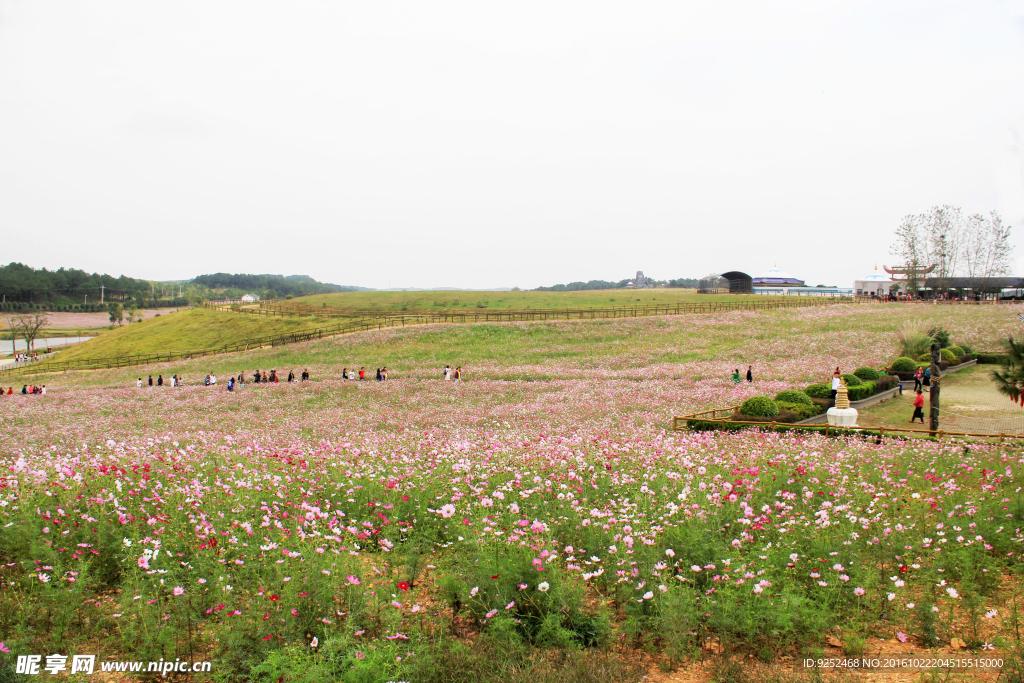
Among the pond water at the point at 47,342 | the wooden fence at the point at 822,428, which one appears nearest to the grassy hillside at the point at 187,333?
the pond water at the point at 47,342

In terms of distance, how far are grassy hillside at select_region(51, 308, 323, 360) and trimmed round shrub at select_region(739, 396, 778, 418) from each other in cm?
5646

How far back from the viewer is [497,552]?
6.66 metres

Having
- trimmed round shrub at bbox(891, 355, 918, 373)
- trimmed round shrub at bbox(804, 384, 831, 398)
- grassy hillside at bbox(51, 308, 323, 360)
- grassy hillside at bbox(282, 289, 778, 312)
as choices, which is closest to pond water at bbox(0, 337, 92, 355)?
grassy hillside at bbox(51, 308, 323, 360)

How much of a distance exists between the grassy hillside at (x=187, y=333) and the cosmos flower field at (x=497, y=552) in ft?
205

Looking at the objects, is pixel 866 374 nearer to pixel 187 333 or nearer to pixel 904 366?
pixel 904 366

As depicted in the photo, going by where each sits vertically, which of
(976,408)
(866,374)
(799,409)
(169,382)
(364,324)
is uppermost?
(364,324)

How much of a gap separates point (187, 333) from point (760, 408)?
7428 cm

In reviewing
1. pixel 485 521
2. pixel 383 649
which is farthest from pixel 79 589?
pixel 485 521

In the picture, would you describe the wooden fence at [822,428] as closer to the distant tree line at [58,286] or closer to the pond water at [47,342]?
the pond water at [47,342]

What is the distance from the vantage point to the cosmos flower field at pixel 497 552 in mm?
5832

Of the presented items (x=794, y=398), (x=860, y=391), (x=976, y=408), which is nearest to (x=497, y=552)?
(x=794, y=398)

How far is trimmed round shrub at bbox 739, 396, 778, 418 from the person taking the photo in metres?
22.0

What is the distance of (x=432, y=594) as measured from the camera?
6.70m

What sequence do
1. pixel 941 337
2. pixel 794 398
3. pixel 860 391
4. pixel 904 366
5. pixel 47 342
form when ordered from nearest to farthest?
pixel 794 398
pixel 860 391
pixel 904 366
pixel 941 337
pixel 47 342
